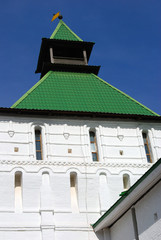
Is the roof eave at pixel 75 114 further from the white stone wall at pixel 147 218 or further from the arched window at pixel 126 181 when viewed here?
the white stone wall at pixel 147 218

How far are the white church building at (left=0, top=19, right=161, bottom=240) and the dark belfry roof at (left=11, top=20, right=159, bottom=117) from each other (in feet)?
0.16

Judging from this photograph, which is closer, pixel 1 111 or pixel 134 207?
pixel 134 207

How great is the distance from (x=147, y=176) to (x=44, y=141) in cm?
794

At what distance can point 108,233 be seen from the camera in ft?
63.4

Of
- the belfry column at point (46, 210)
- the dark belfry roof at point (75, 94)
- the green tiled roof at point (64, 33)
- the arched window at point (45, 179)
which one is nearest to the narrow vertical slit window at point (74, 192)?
the belfry column at point (46, 210)

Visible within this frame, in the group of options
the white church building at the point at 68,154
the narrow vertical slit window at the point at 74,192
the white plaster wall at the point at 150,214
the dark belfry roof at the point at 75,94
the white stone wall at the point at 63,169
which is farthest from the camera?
the dark belfry roof at the point at 75,94

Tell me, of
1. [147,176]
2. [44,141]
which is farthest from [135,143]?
[147,176]

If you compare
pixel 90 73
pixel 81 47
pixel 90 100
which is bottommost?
pixel 90 100

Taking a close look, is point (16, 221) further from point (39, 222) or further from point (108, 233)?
point (108, 233)

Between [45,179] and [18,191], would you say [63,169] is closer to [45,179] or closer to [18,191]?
[45,179]

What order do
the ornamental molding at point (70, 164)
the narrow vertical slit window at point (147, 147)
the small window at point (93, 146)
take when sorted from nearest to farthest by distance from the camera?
the ornamental molding at point (70, 164) < the small window at point (93, 146) < the narrow vertical slit window at point (147, 147)

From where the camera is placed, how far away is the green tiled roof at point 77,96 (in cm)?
2298

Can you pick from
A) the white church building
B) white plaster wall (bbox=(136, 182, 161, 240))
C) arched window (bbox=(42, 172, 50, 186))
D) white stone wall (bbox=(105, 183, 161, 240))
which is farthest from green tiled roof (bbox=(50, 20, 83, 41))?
white plaster wall (bbox=(136, 182, 161, 240))

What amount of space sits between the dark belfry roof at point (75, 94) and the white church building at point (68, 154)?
0.16ft
